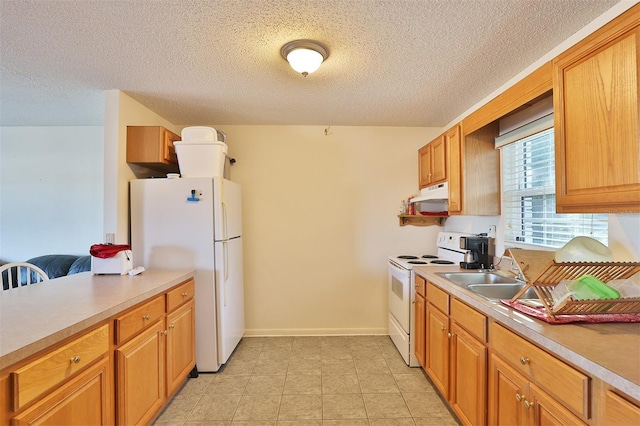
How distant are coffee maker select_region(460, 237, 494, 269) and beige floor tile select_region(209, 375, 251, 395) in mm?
2026

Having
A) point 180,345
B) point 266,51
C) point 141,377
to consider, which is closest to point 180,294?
→ point 180,345

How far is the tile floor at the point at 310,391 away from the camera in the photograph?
1.94 m

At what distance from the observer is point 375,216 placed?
332cm

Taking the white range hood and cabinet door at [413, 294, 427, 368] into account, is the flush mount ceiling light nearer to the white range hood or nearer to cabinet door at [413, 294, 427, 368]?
the white range hood

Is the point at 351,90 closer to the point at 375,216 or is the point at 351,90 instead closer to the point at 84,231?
the point at 375,216

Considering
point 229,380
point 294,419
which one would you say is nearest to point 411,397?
point 294,419

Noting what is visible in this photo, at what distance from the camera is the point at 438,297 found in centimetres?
207

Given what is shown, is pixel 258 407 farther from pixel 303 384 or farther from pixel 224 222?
pixel 224 222

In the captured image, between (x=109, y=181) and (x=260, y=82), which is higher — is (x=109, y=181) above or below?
below

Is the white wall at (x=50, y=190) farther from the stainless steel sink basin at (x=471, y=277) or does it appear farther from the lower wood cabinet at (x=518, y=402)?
the lower wood cabinet at (x=518, y=402)

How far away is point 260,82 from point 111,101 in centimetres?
125

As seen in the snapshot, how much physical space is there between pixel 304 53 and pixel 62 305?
185cm

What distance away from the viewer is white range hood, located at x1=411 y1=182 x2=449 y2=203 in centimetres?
264

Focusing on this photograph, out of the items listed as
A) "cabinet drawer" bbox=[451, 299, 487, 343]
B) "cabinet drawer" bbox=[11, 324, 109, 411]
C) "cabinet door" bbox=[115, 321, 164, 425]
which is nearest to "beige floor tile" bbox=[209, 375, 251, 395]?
"cabinet door" bbox=[115, 321, 164, 425]
